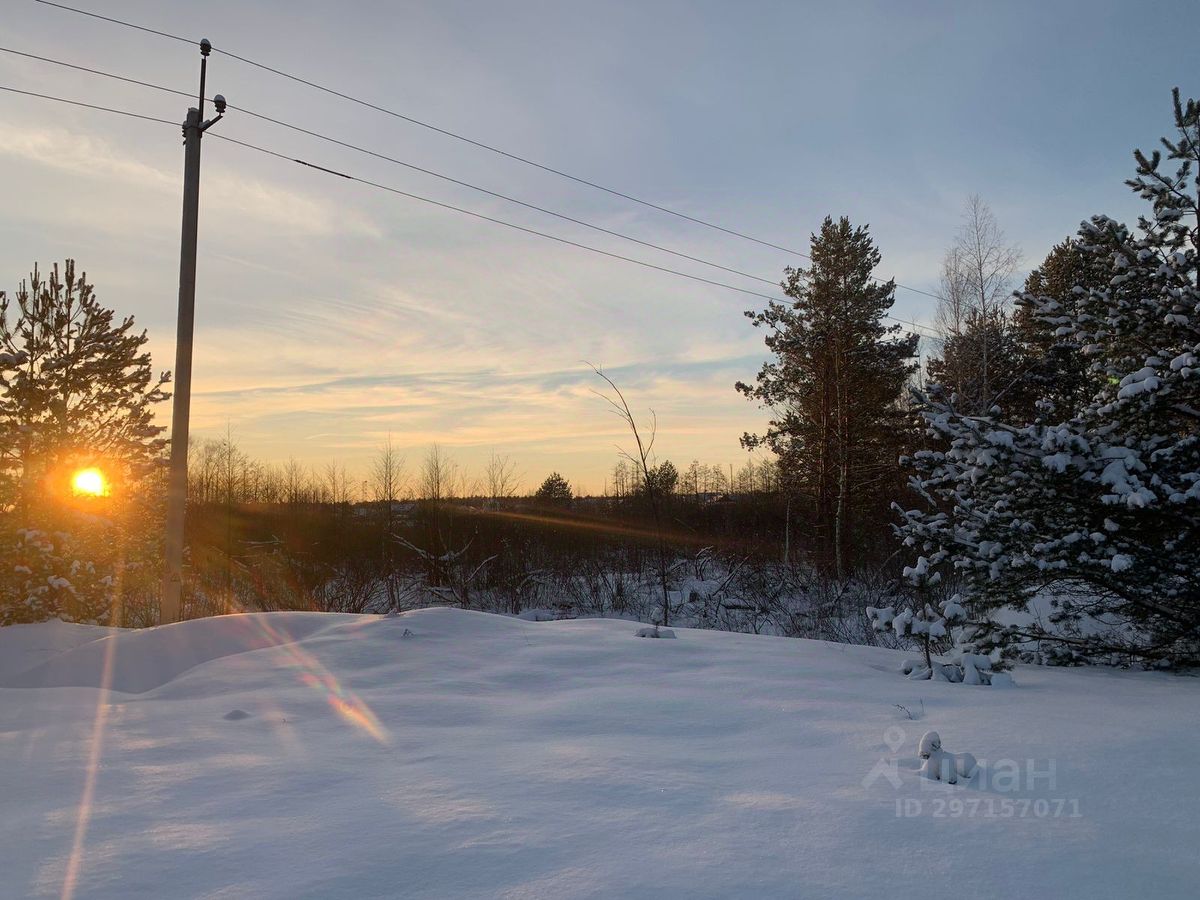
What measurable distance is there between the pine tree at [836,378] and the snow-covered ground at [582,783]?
15461 mm

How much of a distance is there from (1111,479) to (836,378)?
593 inches

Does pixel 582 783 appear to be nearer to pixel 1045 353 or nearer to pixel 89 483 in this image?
pixel 89 483

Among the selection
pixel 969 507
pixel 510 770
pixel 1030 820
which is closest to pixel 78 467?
pixel 510 770

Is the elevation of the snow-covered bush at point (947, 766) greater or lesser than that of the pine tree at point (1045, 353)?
lesser

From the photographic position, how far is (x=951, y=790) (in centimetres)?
242

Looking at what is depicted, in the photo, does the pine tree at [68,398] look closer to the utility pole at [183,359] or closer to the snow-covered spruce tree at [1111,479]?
the utility pole at [183,359]

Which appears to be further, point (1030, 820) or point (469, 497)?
point (469, 497)

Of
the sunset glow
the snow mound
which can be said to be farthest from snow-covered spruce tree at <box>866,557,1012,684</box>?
the sunset glow

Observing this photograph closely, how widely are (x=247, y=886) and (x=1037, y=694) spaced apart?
153 inches

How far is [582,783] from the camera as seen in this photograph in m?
2.53

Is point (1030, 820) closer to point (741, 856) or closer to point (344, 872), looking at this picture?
point (741, 856)

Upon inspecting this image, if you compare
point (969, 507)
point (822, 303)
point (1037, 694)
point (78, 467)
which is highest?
point (822, 303)

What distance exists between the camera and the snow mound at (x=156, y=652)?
465 cm

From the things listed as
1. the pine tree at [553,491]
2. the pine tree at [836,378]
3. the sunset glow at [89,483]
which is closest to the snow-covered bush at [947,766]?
the sunset glow at [89,483]
